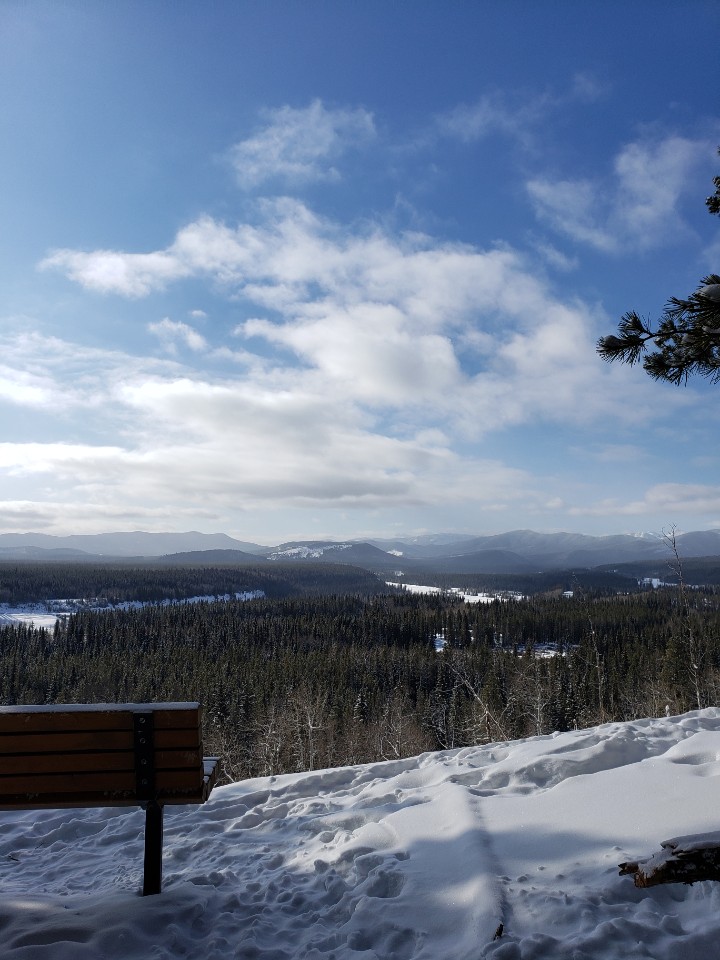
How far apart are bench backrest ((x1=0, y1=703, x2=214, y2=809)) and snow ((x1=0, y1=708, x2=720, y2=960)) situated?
2.62 ft

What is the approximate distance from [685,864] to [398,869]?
7.04ft

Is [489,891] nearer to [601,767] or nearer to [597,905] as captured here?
[597,905]

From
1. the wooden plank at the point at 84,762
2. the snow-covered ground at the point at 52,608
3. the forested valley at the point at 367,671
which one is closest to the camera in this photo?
the wooden plank at the point at 84,762

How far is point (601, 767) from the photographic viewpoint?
6793 millimetres

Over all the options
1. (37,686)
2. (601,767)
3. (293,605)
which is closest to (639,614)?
(293,605)

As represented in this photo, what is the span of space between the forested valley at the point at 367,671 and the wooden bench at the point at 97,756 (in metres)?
13.1

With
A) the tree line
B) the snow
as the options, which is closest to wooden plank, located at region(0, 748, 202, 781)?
the snow

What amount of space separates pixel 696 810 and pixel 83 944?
5.13 meters

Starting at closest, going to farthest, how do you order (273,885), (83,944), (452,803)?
(83,944), (273,885), (452,803)

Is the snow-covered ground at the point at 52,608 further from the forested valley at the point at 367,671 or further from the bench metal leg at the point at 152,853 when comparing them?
the bench metal leg at the point at 152,853

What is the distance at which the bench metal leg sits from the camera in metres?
4.22

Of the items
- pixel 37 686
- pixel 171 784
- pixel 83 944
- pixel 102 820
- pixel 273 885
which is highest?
pixel 171 784

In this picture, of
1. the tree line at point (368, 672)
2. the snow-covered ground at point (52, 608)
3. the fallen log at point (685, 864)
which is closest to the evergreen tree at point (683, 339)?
the fallen log at point (685, 864)

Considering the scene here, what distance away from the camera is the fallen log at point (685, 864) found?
11.3 feet
